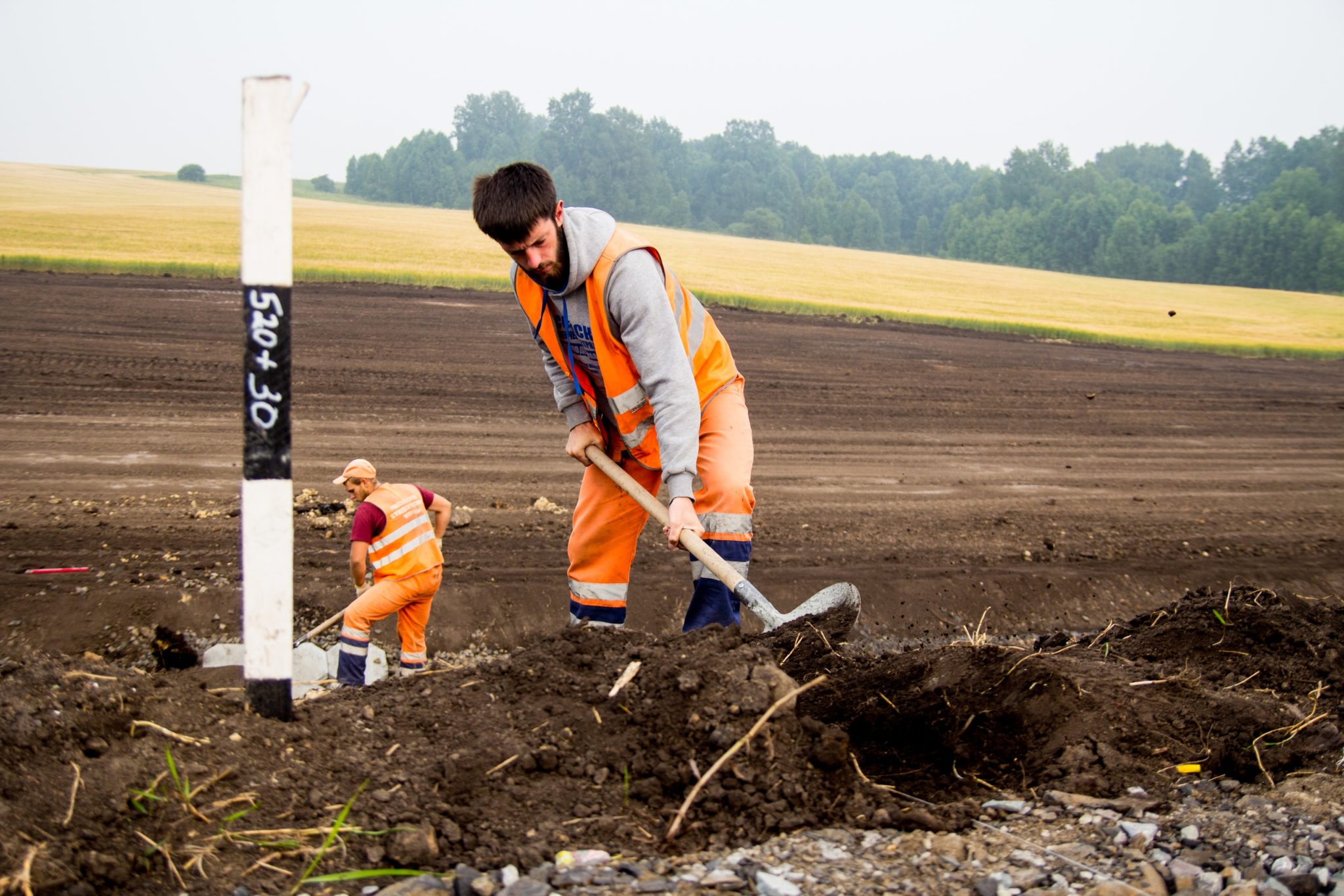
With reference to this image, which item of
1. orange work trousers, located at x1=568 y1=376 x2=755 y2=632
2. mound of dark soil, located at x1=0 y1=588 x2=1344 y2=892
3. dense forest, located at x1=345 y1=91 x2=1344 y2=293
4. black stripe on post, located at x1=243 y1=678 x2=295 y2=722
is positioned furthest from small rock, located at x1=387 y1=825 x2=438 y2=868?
dense forest, located at x1=345 y1=91 x2=1344 y2=293

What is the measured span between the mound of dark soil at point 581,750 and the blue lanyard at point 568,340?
1108 mm

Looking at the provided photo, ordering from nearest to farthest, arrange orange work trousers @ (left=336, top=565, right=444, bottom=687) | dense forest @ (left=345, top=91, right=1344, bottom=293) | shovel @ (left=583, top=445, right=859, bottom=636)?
shovel @ (left=583, top=445, right=859, bottom=636), orange work trousers @ (left=336, top=565, right=444, bottom=687), dense forest @ (left=345, top=91, right=1344, bottom=293)

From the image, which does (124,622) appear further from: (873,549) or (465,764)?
(873,549)

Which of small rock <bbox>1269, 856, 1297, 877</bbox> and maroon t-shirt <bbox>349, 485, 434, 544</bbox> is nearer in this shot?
small rock <bbox>1269, 856, 1297, 877</bbox>

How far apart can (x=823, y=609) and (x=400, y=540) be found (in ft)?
7.47

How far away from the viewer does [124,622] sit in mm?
5758

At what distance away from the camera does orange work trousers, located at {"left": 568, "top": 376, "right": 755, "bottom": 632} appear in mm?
4266

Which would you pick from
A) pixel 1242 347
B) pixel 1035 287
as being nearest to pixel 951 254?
pixel 1035 287

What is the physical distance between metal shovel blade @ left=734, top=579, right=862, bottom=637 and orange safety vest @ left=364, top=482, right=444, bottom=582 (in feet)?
6.40

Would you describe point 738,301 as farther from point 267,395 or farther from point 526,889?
point 526,889

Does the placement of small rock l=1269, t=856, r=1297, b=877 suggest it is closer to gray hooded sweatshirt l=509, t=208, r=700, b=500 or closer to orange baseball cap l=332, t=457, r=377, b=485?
gray hooded sweatshirt l=509, t=208, r=700, b=500

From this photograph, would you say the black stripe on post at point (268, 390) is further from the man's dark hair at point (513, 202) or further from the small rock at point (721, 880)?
the small rock at point (721, 880)

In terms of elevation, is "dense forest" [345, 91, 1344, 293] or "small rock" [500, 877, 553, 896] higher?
"dense forest" [345, 91, 1344, 293]

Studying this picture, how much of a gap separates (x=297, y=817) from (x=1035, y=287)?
130 feet
